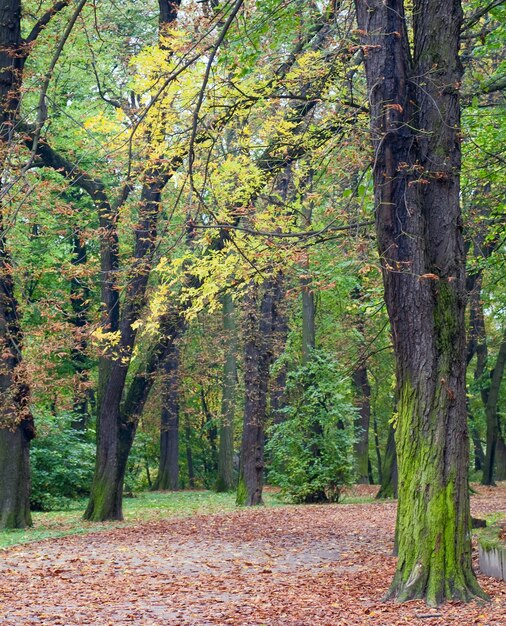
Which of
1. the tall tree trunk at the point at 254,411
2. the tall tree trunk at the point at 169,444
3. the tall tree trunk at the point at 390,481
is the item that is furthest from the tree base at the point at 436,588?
the tall tree trunk at the point at 169,444

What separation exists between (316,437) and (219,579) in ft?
41.3

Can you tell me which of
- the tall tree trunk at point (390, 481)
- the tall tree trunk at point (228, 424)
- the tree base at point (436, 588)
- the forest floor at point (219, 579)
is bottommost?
the forest floor at point (219, 579)

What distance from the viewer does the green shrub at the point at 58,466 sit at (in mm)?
21531

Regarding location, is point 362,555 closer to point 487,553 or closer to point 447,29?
point 487,553

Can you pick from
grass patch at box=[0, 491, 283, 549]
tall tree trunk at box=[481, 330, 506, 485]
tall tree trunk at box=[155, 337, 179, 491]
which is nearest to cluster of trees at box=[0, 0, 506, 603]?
tall tree trunk at box=[481, 330, 506, 485]

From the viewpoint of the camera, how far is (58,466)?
73.2 ft

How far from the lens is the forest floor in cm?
695

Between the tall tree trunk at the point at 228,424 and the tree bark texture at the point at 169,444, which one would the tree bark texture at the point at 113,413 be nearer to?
the tall tree trunk at the point at 228,424

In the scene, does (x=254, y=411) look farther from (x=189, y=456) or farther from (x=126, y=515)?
(x=189, y=456)

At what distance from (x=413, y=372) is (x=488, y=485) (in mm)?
20795

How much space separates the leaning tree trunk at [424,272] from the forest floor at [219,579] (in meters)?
0.48

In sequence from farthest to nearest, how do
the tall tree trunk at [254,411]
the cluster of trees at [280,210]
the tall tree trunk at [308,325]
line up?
the tall tree trunk at [308,325]
the tall tree trunk at [254,411]
the cluster of trees at [280,210]

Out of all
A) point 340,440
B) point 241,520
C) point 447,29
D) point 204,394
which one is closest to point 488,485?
point 340,440

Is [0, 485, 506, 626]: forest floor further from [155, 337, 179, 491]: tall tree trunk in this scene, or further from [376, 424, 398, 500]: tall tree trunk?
[155, 337, 179, 491]: tall tree trunk
